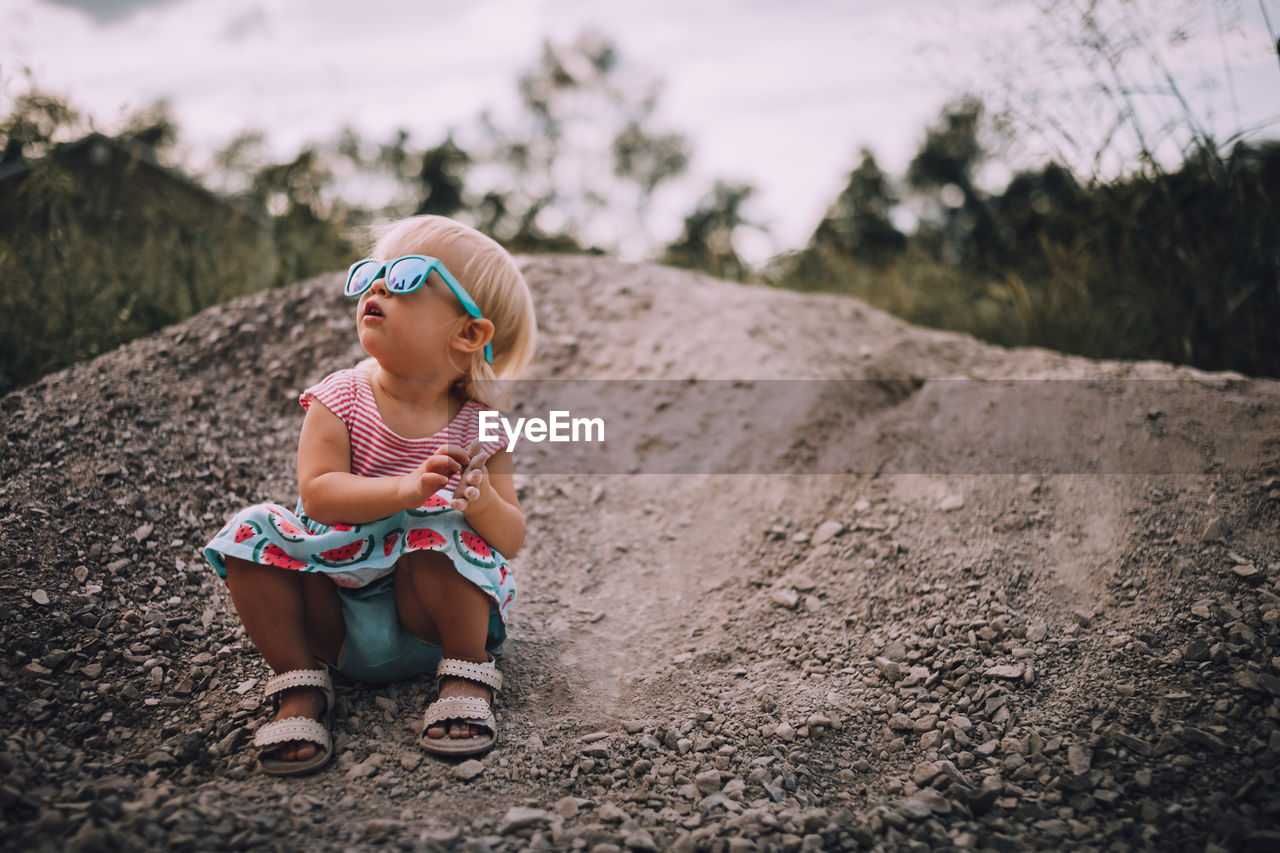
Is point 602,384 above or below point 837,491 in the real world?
above

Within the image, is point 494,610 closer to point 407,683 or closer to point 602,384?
point 407,683

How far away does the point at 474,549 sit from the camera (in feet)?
5.11

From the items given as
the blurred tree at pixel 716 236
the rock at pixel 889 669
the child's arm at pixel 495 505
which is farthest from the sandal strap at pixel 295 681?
the blurred tree at pixel 716 236

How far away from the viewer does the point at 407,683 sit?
172 centimetres

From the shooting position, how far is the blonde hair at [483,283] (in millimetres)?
1604

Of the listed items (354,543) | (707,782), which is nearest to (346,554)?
(354,543)

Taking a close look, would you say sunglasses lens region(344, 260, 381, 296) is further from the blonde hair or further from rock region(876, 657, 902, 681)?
rock region(876, 657, 902, 681)

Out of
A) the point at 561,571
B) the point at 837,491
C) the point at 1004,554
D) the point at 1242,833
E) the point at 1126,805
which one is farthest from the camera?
the point at 837,491

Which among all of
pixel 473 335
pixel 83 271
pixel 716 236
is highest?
pixel 716 236

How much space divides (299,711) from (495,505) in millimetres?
567

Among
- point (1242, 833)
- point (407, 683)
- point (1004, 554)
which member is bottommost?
point (1242, 833)

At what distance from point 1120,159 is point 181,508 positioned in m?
4.00

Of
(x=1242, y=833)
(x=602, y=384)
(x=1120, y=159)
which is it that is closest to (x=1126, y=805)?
(x=1242, y=833)

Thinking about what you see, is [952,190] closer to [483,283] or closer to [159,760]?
[483,283]
